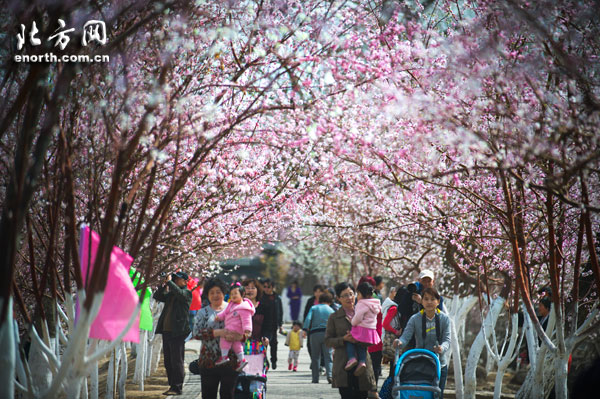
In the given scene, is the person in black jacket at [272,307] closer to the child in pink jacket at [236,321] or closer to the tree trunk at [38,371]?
the child in pink jacket at [236,321]

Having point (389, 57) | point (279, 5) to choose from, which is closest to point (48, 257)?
point (279, 5)

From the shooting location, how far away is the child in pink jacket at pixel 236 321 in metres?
9.41

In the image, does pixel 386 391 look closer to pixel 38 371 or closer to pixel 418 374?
pixel 418 374

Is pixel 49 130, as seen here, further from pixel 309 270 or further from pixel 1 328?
→ pixel 309 270

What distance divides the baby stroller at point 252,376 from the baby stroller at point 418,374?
189 cm

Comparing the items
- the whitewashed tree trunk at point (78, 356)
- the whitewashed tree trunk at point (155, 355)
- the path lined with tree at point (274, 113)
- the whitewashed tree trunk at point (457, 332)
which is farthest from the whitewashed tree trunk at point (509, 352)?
the whitewashed tree trunk at point (155, 355)

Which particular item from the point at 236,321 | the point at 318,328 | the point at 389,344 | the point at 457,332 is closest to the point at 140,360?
the point at 318,328

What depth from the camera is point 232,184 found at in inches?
464

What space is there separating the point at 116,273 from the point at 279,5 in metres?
3.32

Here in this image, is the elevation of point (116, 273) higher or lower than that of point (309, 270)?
lower

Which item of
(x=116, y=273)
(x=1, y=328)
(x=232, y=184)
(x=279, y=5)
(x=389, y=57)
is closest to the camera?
(x=1, y=328)

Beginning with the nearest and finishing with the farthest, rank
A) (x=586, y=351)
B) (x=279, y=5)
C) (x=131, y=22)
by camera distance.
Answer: (x=131, y=22)
(x=279, y=5)
(x=586, y=351)

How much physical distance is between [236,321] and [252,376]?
922mm

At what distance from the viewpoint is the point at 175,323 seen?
42.2 feet
